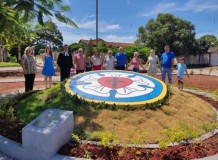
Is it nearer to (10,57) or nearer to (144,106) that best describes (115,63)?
(144,106)

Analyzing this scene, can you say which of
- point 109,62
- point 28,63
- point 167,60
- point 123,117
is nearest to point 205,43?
point 167,60

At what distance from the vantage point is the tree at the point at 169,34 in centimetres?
4528

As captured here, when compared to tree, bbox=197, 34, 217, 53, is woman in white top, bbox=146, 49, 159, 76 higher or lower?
lower

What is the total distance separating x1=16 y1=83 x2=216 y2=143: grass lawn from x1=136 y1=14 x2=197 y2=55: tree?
38355mm

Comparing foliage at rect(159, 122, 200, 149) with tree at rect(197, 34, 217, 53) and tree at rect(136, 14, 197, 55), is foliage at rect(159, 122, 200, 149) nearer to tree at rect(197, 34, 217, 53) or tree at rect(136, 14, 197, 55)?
tree at rect(136, 14, 197, 55)

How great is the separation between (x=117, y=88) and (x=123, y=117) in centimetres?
152

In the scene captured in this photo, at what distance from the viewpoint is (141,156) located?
196 inches

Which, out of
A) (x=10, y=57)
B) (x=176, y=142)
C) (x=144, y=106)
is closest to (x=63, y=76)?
(x=144, y=106)

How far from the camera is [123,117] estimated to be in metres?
6.40

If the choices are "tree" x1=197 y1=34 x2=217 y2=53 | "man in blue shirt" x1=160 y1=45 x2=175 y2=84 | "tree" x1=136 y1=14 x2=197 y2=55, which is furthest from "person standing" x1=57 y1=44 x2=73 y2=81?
"tree" x1=197 y1=34 x2=217 y2=53

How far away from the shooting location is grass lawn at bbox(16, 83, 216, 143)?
594 cm

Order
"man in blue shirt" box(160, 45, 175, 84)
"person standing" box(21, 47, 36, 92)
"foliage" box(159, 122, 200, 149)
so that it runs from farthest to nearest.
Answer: "man in blue shirt" box(160, 45, 175, 84) → "person standing" box(21, 47, 36, 92) → "foliage" box(159, 122, 200, 149)

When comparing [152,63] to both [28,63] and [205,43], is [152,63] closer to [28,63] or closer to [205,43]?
[28,63]

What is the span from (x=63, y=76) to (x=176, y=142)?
20.6ft
